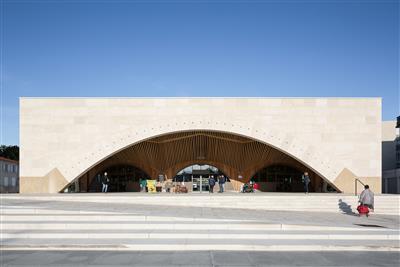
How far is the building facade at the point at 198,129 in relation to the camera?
2656 centimetres

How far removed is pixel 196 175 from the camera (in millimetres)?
38594

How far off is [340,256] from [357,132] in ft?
63.0

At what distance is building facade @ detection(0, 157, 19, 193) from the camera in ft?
153

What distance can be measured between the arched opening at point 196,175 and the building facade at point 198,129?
463 inches

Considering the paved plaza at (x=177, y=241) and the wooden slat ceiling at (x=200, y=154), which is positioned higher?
the wooden slat ceiling at (x=200, y=154)

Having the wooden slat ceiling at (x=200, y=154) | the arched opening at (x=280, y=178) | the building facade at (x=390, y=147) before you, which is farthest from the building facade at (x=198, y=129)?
the building facade at (x=390, y=147)

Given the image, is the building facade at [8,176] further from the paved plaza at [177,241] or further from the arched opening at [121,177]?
the paved plaza at [177,241]

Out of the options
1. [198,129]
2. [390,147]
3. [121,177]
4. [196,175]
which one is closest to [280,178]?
[196,175]

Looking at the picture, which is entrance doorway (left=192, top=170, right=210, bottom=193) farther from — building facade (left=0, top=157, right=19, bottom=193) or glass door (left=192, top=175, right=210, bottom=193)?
building facade (left=0, top=157, right=19, bottom=193)

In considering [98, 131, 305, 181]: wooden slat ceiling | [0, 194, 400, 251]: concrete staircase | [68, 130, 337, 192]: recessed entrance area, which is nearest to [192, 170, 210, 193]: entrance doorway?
[68, 130, 337, 192]: recessed entrance area

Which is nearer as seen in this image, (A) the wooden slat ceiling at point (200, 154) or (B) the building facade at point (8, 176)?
(A) the wooden slat ceiling at point (200, 154)

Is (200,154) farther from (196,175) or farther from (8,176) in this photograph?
(8,176)

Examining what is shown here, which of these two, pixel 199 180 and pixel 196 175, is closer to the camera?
pixel 199 180

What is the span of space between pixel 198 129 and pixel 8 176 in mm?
31038
